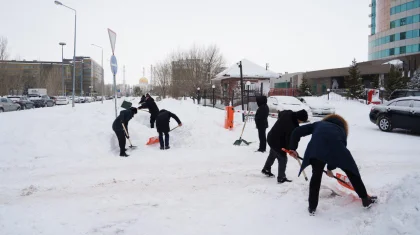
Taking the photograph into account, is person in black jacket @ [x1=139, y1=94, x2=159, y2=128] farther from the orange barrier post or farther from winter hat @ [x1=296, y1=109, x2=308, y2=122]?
winter hat @ [x1=296, y1=109, x2=308, y2=122]

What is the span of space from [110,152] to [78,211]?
4119 mm

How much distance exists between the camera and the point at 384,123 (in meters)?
12.0

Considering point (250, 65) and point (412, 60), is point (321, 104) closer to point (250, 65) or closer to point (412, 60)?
point (250, 65)

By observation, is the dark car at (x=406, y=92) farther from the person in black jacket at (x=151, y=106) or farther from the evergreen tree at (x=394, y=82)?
the person in black jacket at (x=151, y=106)

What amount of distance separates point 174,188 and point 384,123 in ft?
34.5

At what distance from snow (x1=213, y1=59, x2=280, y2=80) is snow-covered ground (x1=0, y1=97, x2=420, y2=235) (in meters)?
17.9

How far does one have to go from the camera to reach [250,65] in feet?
100

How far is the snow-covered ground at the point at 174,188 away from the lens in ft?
11.9

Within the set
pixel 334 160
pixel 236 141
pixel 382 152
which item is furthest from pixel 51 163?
pixel 382 152

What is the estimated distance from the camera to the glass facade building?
164 ft

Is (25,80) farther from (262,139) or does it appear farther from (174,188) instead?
(174,188)

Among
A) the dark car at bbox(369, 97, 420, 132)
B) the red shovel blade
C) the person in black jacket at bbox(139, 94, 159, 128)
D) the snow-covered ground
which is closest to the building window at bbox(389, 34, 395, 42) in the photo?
the dark car at bbox(369, 97, 420, 132)

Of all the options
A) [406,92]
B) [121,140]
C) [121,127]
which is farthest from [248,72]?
[121,140]

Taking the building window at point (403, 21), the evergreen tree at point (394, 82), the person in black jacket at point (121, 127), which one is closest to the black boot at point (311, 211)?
the person in black jacket at point (121, 127)
